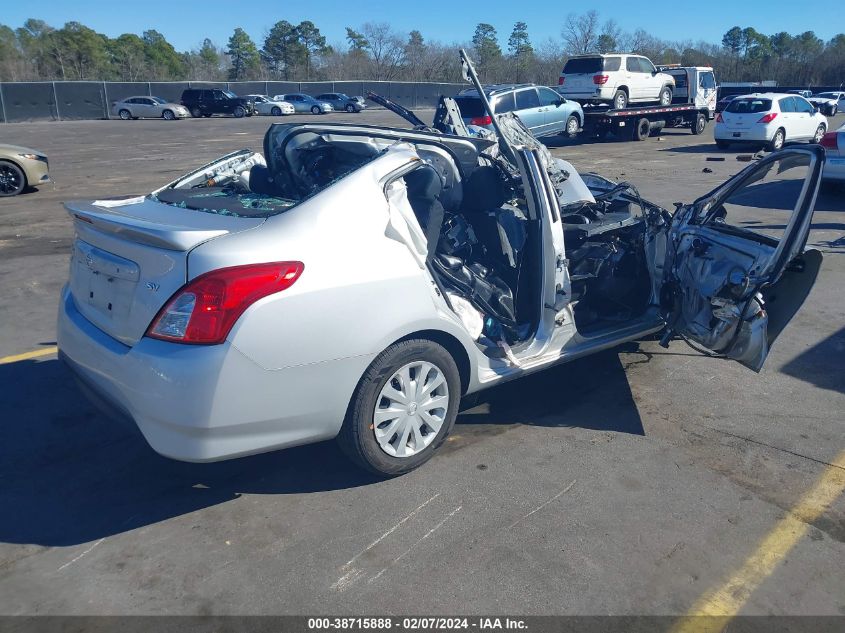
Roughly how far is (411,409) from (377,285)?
0.70m

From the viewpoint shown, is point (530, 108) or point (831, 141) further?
point (530, 108)

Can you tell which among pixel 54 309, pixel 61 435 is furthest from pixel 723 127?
pixel 61 435

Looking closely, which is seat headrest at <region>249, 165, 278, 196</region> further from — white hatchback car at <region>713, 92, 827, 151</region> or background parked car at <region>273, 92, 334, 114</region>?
background parked car at <region>273, 92, 334, 114</region>

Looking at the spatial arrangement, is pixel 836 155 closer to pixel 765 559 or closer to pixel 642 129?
pixel 765 559

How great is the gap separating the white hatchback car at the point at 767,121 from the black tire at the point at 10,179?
19.0 m

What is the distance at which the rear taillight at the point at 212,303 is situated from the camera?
3.10m

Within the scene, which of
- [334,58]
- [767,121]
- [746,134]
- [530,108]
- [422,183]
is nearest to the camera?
[422,183]

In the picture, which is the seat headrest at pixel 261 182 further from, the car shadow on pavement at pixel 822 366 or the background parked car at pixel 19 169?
the background parked car at pixel 19 169

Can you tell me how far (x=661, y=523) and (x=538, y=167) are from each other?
85.5 inches

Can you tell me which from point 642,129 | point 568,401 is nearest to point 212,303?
point 568,401

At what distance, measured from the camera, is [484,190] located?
4.64m

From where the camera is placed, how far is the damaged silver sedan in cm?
317

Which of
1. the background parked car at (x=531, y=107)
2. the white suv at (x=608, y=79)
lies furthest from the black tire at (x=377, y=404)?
the white suv at (x=608, y=79)

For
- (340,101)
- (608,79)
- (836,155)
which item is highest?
(608,79)
